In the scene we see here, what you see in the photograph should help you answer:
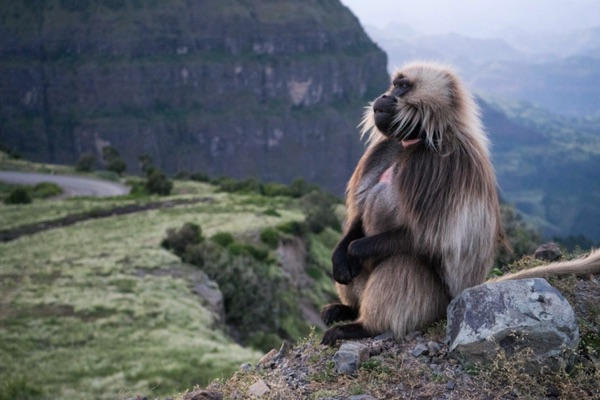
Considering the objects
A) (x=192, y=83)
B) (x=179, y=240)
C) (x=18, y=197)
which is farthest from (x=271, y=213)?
(x=192, y=83)

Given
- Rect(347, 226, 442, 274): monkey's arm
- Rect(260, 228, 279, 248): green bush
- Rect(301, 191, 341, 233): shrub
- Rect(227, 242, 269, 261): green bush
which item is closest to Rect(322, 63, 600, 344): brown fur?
Rect(347, 226, 442, 274): monkey's arm

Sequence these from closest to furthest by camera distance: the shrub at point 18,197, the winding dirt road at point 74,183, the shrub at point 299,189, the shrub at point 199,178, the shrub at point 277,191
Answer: the shrub at point 18,197, the winding dirt road at point 74,183, the shrub at point 277,191, the shrub at point 299,189, the shrub at point 199,178

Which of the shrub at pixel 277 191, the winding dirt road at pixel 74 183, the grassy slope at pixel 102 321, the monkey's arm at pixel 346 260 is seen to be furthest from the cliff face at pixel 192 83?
the monkey's arm at pixel 346 260

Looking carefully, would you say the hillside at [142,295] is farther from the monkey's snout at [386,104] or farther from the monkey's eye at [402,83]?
the monkey's eye at [402,83]

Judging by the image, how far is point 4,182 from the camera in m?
49.3

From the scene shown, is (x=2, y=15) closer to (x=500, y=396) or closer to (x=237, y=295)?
(x=237, y=295)

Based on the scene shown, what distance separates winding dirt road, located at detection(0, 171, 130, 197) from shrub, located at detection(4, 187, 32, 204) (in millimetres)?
4904

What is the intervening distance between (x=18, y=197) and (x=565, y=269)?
40.5 metres

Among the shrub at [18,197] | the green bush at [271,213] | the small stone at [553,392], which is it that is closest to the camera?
the small stone at [553,392]

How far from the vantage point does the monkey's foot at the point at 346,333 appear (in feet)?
17.7

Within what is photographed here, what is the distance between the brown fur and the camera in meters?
4.89

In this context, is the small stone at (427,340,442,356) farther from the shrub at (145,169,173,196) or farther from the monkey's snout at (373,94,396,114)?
the shrub at (145,169,173,196)

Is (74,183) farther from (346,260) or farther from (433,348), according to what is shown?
(433,348)

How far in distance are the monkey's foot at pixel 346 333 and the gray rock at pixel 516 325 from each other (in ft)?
2.62
